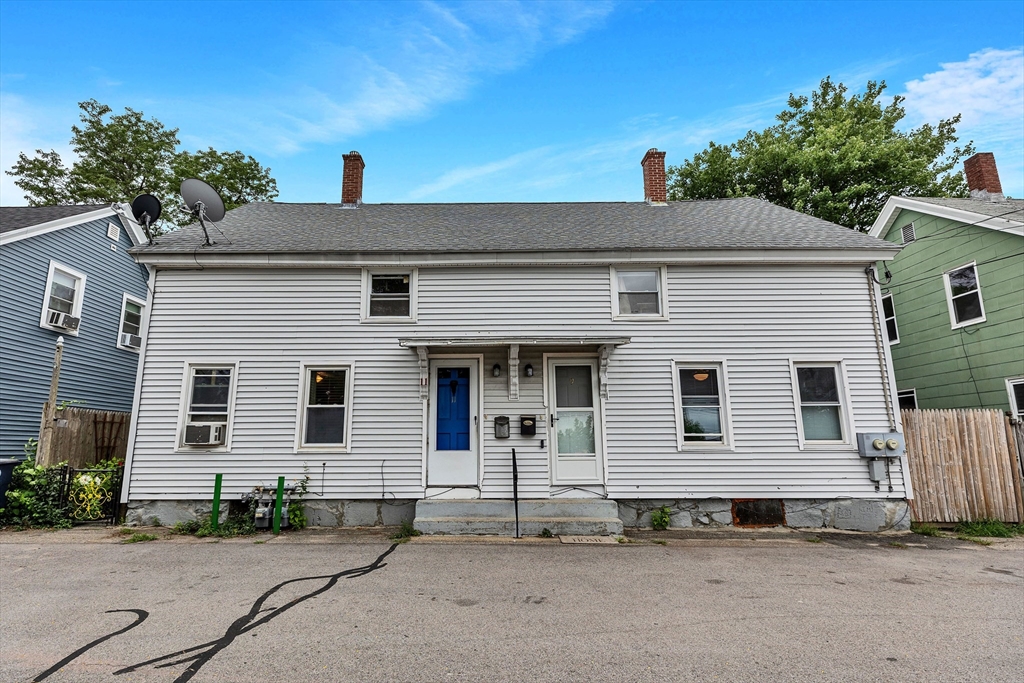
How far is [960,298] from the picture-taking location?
1082cm

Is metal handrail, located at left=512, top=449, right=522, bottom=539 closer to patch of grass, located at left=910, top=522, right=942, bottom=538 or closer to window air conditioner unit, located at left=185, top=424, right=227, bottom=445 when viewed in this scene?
window air conditioner unit, located at left=185, top=424, right=227, bottom=445

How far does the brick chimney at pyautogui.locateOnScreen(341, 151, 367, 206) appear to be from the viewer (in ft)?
39.0

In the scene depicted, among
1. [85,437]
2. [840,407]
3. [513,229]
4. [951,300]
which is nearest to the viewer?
[840,407]

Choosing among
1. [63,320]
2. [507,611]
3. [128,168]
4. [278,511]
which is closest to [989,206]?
[507,611]

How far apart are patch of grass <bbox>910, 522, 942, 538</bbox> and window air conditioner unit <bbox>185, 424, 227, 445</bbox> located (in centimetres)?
1149

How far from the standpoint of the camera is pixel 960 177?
1898 centimetres

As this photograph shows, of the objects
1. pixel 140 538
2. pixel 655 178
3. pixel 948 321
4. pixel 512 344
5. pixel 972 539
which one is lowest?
pixel 972 539

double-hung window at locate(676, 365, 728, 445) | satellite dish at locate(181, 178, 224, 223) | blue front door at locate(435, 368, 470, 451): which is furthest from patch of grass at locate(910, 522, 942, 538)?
satellite dish at locate(181, 178, 224, 223)

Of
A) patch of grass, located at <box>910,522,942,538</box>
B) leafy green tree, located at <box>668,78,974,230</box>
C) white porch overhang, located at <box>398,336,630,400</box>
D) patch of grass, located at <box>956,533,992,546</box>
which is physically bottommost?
patch of grass, located at <box>956,533,992,546</box>

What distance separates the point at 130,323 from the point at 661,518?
1456 centimetres

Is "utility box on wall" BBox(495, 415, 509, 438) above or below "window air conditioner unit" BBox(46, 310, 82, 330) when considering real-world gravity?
below

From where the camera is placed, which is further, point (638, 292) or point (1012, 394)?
point (1012, 394)

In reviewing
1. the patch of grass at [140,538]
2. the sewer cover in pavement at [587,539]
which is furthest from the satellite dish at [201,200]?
the sewer cover in pavement at [587,539]

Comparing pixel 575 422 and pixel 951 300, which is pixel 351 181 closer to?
pixel 575 422
